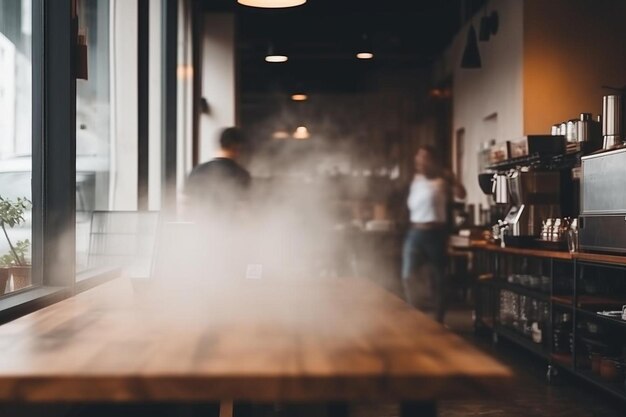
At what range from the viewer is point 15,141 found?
2510mm

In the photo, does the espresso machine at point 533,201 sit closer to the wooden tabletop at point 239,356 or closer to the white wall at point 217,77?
the wooden tabletop at point 239,356

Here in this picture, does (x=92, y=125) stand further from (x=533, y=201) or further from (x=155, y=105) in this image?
(x=533, y=201)

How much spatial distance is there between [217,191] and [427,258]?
2.65 meters

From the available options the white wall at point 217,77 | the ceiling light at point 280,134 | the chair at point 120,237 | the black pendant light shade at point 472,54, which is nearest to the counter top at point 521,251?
the black pendant light shade at point 472,54

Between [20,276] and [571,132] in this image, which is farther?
[571,132]

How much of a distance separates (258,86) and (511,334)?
8367 mm

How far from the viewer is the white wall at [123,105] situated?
417 cm

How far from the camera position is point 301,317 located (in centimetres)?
175

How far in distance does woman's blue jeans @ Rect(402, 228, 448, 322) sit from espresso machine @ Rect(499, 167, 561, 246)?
107 cm

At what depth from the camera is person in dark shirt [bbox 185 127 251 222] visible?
4.43 metres

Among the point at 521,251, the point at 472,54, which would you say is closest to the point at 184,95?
the point at 472,54

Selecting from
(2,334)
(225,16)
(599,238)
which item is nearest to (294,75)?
(225,16)

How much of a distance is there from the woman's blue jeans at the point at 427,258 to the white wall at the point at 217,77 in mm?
3425

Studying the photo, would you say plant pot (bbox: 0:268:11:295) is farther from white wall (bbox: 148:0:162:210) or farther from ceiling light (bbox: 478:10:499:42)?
ceiling light (bbox: 478:10:499:42)
